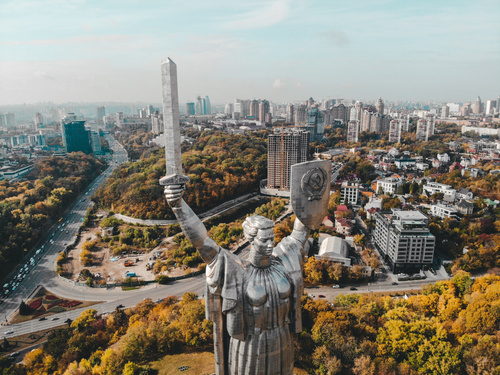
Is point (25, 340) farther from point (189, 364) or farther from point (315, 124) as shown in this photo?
point (315, 124)

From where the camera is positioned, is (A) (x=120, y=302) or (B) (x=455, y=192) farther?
(B) (x=455, y=192)

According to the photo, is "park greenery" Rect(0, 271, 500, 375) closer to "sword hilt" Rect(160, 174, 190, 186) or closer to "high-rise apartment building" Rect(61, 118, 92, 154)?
"sword hilt" Rect(160, 174, 190, 186)

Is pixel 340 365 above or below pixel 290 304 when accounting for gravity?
below

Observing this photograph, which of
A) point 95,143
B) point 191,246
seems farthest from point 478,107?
point 191,246

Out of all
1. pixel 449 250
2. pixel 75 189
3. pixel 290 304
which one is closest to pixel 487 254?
pixel 449 250

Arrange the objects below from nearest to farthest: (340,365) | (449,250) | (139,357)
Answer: (340,365), (139,357), (449,250)

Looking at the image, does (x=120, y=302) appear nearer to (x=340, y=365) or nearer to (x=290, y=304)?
(x=340, y=365)

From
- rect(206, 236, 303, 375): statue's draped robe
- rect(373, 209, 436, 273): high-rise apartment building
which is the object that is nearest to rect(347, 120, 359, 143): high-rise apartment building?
rect(373, 209, 436, 273): high-rise apartment building
